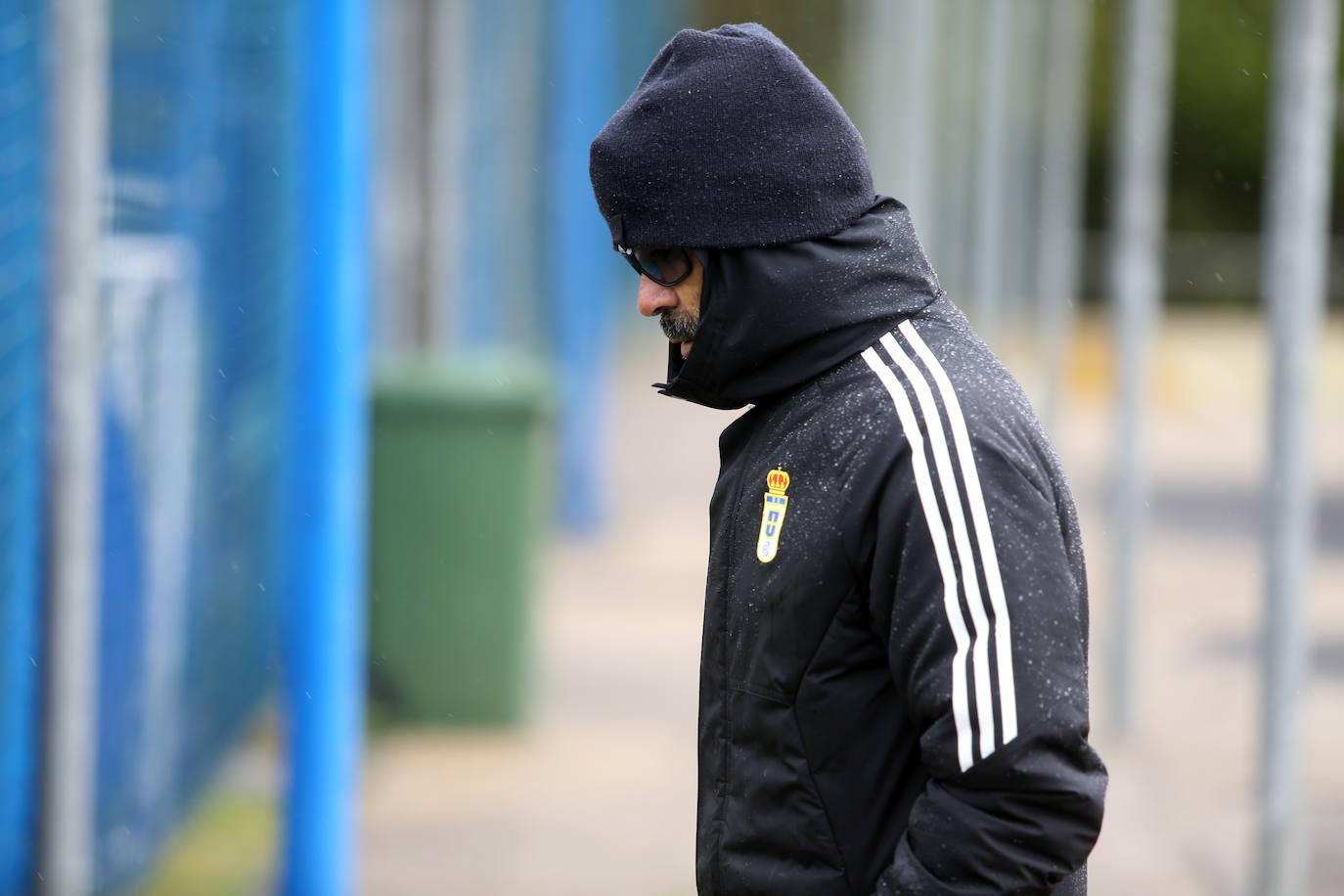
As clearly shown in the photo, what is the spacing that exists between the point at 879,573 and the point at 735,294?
40 cm

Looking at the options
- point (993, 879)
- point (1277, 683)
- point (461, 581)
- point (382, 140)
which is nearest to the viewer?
point (993, 879)

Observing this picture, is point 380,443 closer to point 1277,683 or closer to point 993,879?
point 1277,683

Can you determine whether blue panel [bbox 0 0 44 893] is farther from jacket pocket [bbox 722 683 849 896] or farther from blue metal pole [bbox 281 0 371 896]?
jacket pocket [bbox 722 683 849 896]

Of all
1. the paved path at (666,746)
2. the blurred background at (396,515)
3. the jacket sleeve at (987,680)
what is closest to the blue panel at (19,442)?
the blurred background at (396,515)

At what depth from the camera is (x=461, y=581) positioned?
6688 mm

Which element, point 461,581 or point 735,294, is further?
point 461,581

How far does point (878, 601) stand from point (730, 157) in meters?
0.56

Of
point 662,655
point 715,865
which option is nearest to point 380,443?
point 662,655

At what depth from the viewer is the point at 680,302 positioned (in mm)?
2307

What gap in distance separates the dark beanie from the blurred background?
1.98m

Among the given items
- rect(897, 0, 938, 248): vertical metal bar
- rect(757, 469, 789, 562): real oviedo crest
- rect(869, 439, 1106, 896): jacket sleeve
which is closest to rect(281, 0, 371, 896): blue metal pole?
rect(757, 469, 789, 562): real oviedo crest

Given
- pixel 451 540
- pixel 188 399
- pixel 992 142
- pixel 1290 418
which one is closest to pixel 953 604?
pixel 1290 418

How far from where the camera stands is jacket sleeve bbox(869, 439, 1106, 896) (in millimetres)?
1983

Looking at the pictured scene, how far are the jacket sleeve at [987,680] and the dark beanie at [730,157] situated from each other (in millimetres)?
370
